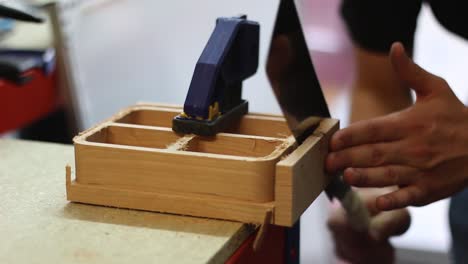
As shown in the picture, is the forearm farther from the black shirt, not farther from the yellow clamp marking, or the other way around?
the yellow clamp marking

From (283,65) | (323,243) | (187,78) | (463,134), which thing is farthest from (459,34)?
(187,78)

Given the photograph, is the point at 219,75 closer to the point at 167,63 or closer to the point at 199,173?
the point at 199,173

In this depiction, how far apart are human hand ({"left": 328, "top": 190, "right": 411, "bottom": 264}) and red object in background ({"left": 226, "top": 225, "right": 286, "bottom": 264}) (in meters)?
0.26

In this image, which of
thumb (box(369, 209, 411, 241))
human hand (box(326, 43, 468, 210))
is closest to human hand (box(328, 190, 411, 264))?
thumb (box(369, 209, 411, 241))

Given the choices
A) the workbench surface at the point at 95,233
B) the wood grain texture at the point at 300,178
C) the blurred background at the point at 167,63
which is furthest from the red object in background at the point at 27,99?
the wood grain texture at the point at 300,178

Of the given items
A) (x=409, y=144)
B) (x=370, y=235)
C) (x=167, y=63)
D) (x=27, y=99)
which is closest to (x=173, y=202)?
(x=409, y=144)

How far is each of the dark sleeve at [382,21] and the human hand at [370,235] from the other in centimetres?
34

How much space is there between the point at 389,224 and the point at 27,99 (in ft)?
2.59

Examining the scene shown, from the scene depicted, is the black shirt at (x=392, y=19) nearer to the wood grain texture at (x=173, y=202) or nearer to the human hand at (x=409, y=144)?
the human hand at (x=409, y=144)

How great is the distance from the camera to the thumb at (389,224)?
37.9 inches

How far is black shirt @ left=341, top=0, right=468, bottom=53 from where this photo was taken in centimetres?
121

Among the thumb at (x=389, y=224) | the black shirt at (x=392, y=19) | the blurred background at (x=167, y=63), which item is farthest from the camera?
the blurred background at (x=167, y=63)

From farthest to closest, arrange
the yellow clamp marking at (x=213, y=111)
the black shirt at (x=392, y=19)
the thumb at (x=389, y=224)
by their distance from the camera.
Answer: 1. the black shirt at (x=392, y=19)
2. the thumb at (x=389, y=224)
3. the yellow clamp marking at (x=213, y=111)

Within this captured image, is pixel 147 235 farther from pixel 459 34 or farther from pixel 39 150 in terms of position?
pixel 459 34
